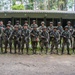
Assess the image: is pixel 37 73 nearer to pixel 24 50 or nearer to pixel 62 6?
pixel 24 50

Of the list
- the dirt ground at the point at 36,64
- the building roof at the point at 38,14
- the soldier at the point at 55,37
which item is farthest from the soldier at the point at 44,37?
the building roof at the point at 38,14

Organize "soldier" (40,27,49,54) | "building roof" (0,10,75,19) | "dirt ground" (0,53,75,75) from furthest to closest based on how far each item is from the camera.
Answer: "building roof" (0,10,75,19)
"soldier" (40,27,49,54)
"dirt ground" (0,53,75,75)

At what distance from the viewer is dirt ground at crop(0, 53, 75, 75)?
33.7ft

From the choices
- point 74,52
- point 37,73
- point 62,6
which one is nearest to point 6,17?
point 74,52

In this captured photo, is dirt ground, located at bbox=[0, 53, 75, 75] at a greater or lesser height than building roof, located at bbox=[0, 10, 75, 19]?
lesser

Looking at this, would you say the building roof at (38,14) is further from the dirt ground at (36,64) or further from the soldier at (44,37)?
the dirt ground at (36,64)

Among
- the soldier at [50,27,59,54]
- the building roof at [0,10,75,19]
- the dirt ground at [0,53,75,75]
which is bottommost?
the dirt ground at [0,53,75,75]

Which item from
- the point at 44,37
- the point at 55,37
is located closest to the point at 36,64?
the point at 44,37

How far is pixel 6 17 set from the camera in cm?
2208

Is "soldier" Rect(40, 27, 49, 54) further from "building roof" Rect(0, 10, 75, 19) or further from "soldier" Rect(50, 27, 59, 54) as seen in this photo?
"building roof" Rect(0, 10, 75, 19)

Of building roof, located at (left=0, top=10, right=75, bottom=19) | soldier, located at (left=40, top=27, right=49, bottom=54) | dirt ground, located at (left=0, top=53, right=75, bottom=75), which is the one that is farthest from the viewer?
building roof, located at (left=0, top=10, right=75, bottom=19)

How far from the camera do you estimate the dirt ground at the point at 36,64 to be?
10.3m

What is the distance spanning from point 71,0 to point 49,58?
32.1 m

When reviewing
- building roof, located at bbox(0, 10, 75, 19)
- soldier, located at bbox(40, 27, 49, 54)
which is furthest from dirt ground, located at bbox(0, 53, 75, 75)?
building roof, located at bbox(0, 10, 75, 19)
